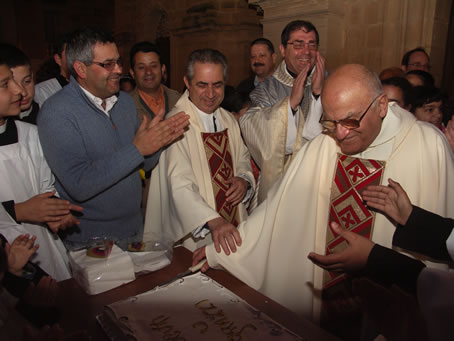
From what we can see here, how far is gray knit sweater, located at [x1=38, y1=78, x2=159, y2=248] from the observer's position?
1991mm

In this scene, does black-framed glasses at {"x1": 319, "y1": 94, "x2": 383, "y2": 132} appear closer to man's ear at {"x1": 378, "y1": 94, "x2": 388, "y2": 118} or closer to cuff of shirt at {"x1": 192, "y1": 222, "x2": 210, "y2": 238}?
man's ear at {"x1": 378, "y1": 94, "x2": 388, "y2": 118}

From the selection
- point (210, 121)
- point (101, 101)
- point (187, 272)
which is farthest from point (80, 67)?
point (187, 272)

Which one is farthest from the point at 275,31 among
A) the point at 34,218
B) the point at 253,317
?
the point at 253,317

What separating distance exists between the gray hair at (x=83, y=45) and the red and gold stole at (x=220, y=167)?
1001mm

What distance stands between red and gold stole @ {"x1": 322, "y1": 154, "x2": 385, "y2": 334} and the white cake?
2.97 ft

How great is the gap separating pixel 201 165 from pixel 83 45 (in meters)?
1.16

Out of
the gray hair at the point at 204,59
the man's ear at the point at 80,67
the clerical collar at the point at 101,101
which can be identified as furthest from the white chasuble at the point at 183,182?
the man's ear at the point at 80,67

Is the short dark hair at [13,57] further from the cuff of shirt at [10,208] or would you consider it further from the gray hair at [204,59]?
the gray hair at [204,59]

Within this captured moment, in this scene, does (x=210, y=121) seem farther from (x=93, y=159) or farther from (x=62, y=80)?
(x=62, y=80)

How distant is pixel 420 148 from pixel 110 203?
6.02 feet

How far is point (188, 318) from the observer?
1225 millimetres

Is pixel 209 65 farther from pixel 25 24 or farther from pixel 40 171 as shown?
pixel 25 24

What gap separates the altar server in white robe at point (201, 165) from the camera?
248cm

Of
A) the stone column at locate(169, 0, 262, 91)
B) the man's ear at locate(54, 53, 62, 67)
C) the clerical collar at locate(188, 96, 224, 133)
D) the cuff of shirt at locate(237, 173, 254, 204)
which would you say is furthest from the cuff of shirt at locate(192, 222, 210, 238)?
the stone column at locate(169, 0, 262, 91)
